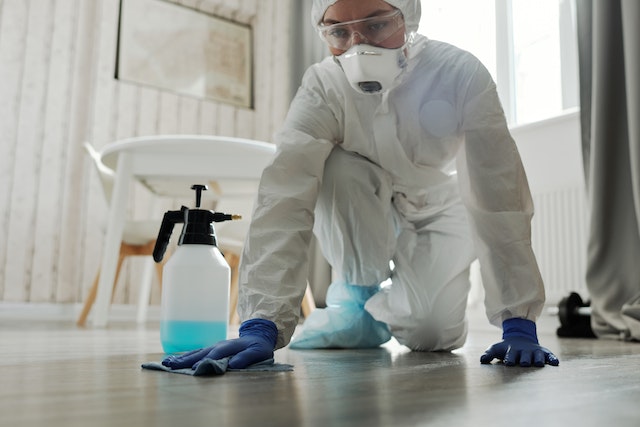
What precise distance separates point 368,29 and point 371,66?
0.08 m

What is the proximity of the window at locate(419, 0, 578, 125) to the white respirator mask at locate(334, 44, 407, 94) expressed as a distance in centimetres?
181

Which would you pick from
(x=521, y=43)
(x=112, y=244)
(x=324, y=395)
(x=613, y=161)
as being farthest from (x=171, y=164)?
(x=521, y=43)

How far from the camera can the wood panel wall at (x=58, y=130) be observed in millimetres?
3604

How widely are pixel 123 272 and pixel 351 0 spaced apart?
10.1 feet

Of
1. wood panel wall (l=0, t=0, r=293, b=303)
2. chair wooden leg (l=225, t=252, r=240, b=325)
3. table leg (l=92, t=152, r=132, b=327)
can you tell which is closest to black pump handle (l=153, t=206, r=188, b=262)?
table leg (l=92, t=152, r=132, b=327)

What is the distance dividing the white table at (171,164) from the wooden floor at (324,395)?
1.24 m

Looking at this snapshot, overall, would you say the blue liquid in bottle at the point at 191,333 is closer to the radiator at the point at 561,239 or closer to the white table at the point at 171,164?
the white table at the point at 171,164

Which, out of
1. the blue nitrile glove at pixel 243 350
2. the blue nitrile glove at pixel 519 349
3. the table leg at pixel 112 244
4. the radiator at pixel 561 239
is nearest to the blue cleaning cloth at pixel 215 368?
the blue nitrile glove at pixel 243 350

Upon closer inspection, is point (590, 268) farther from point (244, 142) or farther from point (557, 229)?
point (244, 142)

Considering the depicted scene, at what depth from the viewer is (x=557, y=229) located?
2.63 m

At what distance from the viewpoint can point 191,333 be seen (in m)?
1.12

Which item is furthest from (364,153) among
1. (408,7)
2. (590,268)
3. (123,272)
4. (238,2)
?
(238,2)

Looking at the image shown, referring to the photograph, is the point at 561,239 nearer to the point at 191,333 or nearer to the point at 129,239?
the point at 129,239

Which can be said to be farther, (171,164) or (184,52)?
(184,52)
